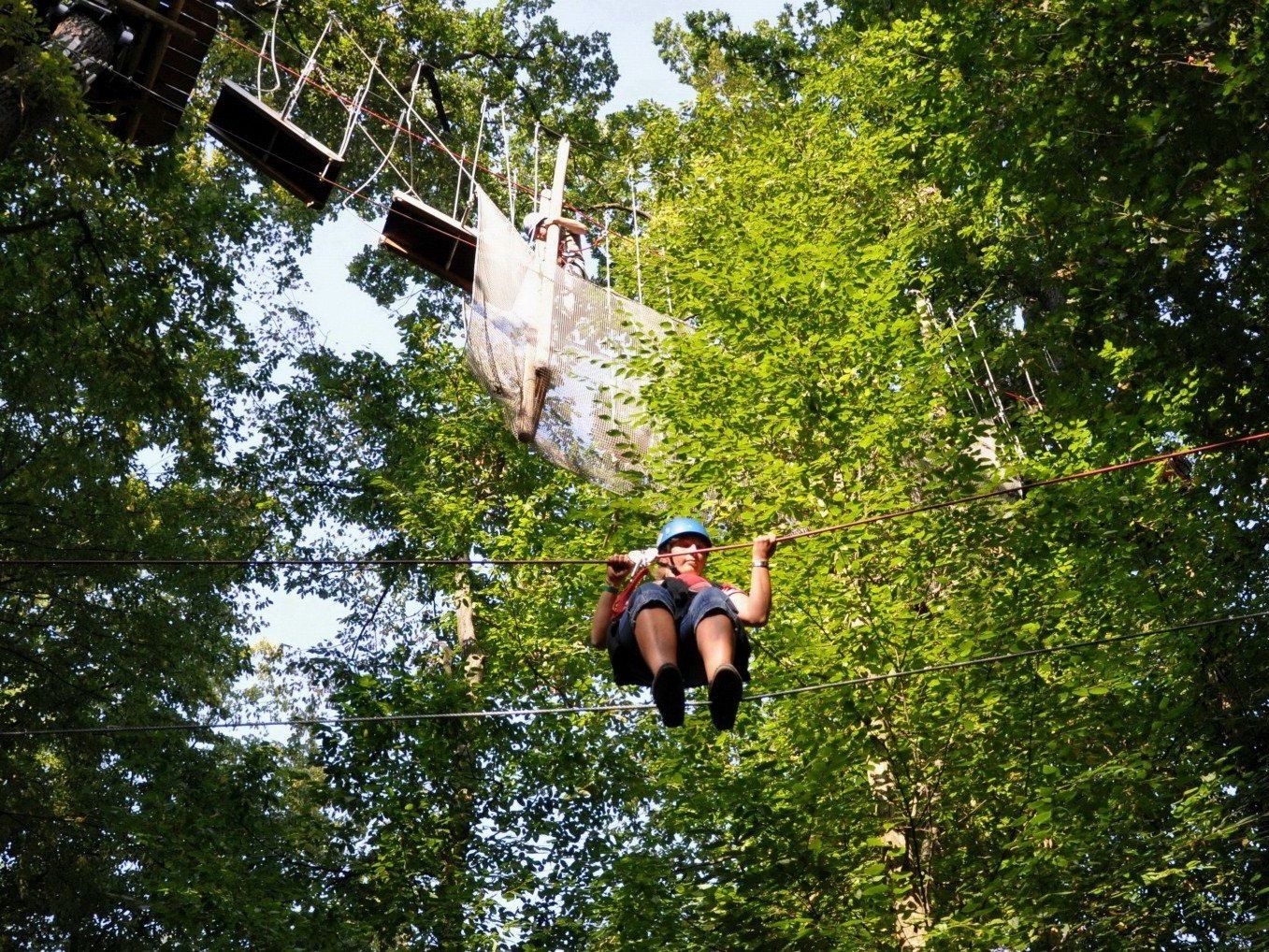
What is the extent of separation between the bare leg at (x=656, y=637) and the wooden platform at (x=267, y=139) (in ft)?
17.3

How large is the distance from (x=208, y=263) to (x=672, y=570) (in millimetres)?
7951

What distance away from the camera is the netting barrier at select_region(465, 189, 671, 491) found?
1041cm

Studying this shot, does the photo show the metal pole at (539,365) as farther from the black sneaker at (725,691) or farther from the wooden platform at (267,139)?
the black sneaker at (725,691)

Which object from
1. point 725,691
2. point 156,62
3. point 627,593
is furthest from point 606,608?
point 156,62

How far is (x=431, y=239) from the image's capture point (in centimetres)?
1066

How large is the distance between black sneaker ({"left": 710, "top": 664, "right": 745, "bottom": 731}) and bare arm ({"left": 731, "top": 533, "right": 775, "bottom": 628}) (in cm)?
37

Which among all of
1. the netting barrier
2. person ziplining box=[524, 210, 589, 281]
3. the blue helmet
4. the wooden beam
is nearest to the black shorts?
the blue helmet

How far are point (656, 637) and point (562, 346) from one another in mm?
5713

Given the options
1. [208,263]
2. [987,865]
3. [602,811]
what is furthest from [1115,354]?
[208,263]

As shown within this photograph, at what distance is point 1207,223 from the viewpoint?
8.17 m

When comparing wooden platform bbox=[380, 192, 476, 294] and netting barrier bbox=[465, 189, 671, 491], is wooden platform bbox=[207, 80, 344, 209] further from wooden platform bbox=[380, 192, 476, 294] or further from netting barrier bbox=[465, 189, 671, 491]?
netting barrier bbox=[465, 189, 671, 491]

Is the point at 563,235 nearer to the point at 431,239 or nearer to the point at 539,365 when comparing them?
the point at 431,239

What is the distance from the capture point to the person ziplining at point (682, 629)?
5.51 m

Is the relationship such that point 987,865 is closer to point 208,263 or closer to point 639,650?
point 639,650
